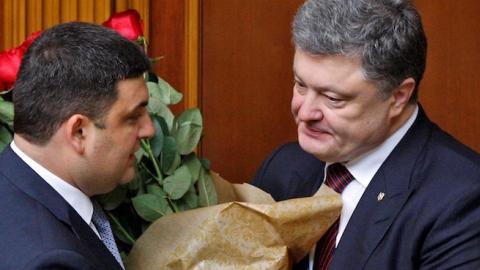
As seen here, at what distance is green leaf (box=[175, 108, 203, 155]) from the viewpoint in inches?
75.7

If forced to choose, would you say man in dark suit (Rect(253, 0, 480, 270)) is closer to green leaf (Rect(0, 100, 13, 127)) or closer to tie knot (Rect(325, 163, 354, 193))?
tie knot (Rect(325, 163, 354, 193))

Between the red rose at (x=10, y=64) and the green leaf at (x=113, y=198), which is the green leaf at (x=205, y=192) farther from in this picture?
the red rose at (x=10, y=64)

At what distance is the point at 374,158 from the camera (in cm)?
192

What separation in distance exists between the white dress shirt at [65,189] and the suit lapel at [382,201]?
0.45 m

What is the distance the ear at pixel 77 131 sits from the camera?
162 cm

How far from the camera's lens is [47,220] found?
5.18 ft

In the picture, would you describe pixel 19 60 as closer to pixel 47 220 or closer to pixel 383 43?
pixel 47 220

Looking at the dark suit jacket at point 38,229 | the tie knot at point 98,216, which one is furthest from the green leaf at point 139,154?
the dark suit jacket at point 38,229

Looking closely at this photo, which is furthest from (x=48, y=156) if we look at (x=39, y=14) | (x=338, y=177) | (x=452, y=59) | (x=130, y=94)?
(x=452, y=59)

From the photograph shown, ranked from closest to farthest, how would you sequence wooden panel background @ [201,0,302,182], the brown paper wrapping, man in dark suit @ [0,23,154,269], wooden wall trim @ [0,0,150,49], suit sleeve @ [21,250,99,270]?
suit sleeve @ [21,250,99,270]
man in dark suit @ [0,23,154,269]
the brown paper wrapping
wooden wall trim @ [0,0,150,49]
wooden panel background @ [201,0,302,182]

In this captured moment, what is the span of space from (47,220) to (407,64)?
678mm

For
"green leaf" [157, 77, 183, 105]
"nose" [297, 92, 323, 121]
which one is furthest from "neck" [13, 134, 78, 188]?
"nose" [297, 92, 323, 121]

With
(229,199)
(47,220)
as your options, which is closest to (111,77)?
(47,220)

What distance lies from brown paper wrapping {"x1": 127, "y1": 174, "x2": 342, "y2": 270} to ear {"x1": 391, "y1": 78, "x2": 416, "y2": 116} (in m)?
0.22
